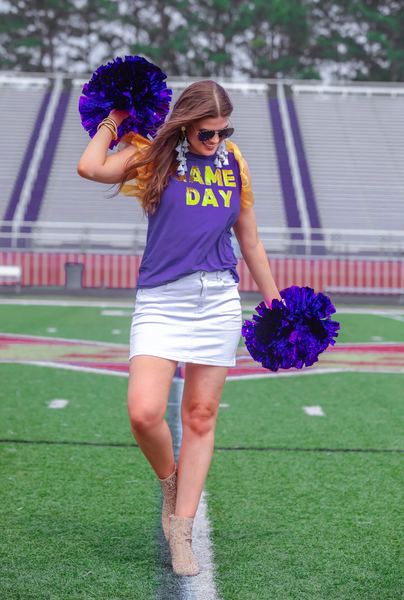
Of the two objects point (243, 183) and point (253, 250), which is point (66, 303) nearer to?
point (253, 250)

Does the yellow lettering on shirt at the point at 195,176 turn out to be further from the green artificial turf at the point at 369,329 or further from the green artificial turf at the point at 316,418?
the green artificial turf at the point at 369,329

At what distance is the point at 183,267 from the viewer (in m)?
2.54

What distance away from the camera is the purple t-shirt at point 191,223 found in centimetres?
255

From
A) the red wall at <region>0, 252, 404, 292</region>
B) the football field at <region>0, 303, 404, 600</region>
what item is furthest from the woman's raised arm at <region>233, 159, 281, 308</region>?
the red wall at <region>0, 252, 404, 292</region>

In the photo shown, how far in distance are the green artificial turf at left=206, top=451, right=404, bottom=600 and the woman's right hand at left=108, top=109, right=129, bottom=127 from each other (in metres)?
1.69

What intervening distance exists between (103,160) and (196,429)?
3.47ft

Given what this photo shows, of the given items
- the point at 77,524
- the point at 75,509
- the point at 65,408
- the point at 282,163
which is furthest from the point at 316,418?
the point at 282,163

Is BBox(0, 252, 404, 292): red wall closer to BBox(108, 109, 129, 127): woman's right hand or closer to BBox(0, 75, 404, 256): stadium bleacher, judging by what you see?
BBox(0, 75, 404, 256): stadium bleacher

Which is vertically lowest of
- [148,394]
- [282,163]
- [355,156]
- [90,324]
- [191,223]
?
[90,324]

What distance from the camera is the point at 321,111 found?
29.2 meters

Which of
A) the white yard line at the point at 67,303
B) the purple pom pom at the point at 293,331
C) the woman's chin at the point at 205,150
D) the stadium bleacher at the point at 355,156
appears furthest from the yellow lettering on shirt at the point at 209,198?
the stadium bleacher at the point at 355,156

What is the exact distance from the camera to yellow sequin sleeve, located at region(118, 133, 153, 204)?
2.60 metres

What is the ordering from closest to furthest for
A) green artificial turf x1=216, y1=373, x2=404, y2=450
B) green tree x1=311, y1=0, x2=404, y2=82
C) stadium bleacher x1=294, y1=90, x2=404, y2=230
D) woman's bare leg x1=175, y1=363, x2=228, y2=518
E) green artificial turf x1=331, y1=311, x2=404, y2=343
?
woman's bare leg x1=175, y1=363, x2=228, y2=518 → green artificial turf x1=216, y1=373, x2=404, y2=450 → green artificial turf x1=331, y1=311, x2=404, y2=343 → stadium bleacher x1=294, y1=90, x2=404, y2=230 → green tree x1=311, y1=0, x2=404, y2=82

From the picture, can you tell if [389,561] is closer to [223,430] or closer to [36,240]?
[223,430]
